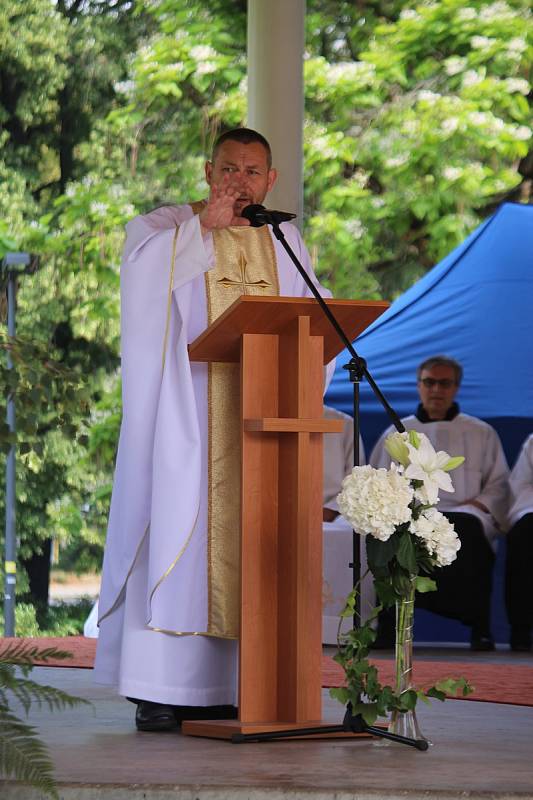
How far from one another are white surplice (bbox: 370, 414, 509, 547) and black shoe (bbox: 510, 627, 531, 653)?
1.50 ft

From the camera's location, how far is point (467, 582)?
22.1ft

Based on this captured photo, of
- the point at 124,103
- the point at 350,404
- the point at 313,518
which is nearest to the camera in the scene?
the point at 313,518

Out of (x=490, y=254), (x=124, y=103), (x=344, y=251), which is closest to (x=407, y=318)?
(x=490, y=254)

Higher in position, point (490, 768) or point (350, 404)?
point (350, 404)

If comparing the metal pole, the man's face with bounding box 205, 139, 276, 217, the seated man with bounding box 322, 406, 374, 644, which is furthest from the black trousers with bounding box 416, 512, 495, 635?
the metal pole

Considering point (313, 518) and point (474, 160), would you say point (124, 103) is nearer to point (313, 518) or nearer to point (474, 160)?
point (474, 160)

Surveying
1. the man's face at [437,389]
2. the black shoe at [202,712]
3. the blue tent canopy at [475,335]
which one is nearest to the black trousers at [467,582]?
the man's face at [437,389]

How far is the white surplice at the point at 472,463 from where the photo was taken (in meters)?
7.01

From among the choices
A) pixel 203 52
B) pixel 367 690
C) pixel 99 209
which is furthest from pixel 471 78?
pixel 367 690

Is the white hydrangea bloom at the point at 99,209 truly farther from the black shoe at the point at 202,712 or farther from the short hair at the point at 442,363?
the black shoe at the point at 202,712

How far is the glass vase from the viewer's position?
125 inches

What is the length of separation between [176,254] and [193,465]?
1.85 ft

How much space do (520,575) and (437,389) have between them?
3.47 feet

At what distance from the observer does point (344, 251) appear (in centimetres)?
1285
